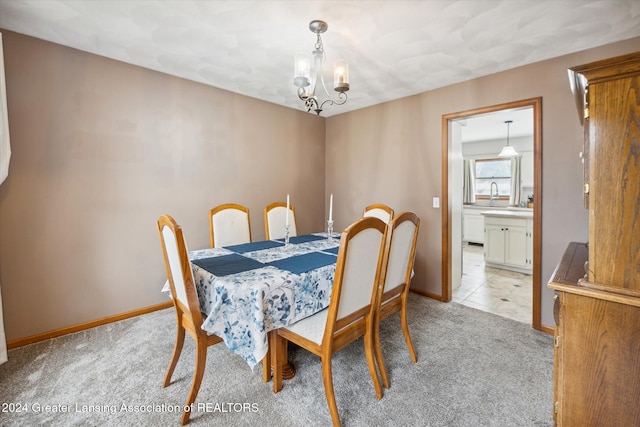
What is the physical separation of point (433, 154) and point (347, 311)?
7.82 ft

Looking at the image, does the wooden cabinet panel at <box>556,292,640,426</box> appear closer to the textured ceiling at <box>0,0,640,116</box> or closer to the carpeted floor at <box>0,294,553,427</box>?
the carpeted floor at <box>0,294,553,427</box>

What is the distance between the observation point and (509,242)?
13.9 feet

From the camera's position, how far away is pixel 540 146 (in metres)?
2.49

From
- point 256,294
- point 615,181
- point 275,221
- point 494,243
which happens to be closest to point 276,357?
point 256,294

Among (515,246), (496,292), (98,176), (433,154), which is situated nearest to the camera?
(98,176)

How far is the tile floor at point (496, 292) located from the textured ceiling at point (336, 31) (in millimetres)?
2384

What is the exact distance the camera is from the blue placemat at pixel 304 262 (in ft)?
5.82

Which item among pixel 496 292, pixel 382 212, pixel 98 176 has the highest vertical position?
pixel 98 176

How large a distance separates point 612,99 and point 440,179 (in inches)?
87.0

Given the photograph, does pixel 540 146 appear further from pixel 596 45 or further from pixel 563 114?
pixel 596 45

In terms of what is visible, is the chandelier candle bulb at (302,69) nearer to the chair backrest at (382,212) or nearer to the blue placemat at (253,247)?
the blue placemat at (253,247)

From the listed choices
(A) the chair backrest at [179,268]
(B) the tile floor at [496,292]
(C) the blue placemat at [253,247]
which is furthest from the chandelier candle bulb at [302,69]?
(B) the tile floor at [496,292]

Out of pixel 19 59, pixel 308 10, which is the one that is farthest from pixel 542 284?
pixel 19 59

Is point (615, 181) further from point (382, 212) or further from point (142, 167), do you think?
point (142, 167)
